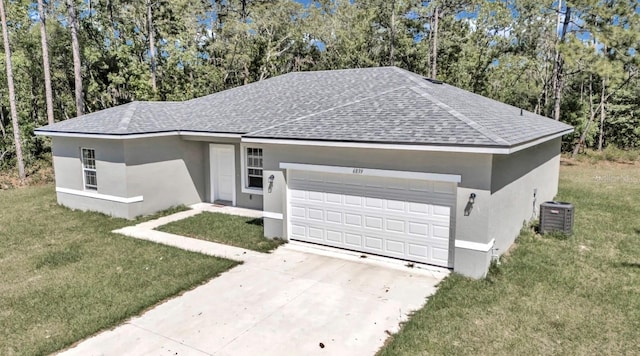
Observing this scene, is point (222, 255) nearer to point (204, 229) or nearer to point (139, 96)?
point (204, 229)

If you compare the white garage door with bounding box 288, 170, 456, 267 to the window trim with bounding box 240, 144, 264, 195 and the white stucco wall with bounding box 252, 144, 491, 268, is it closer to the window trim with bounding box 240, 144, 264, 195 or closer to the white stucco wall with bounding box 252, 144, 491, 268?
the white stucco wall with bounding box 252, 144, 491, 268

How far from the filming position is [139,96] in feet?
86.9

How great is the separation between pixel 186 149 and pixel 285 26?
23.6 metres

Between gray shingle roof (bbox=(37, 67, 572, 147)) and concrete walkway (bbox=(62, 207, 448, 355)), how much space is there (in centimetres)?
282

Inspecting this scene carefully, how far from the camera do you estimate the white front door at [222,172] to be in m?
14.8

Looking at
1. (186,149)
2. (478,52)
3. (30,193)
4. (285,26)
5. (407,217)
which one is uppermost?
(285,26)

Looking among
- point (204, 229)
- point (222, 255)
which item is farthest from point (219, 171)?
point (222, 255)

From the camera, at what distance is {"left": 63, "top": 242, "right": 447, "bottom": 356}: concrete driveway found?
19.5 ft

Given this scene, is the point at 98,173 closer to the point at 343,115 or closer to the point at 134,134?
the point at 134,134

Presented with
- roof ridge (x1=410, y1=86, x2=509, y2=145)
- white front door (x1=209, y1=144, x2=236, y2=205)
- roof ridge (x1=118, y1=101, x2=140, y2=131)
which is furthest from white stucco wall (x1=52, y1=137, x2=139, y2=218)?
roof ridge (x1=410, y1=86, x2=509, y2=145)

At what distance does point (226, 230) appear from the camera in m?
11.8

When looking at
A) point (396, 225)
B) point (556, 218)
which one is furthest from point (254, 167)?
point (556, 218)

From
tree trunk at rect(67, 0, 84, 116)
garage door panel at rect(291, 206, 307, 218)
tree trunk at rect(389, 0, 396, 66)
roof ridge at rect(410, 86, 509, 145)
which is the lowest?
garage door panel at rect(291, 206, 307, 218)

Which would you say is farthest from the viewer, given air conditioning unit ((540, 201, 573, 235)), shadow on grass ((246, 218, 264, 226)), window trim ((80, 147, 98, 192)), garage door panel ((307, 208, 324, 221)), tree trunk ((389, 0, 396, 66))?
tree trunk ((389, 0, 396, 66))
